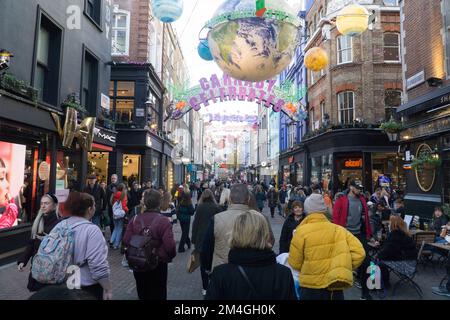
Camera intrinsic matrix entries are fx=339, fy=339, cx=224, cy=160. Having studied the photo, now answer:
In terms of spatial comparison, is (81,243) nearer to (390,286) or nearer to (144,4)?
(390,286)

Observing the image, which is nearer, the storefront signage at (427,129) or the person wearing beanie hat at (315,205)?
the person wearing beanie hat at (315,205)

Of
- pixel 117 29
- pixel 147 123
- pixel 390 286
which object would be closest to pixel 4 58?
pixel 390 286

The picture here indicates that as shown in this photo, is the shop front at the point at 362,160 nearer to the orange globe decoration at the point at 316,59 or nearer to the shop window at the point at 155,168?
the orange globe decoration at the point at 316,59

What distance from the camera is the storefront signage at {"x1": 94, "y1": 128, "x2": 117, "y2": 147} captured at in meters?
13.3

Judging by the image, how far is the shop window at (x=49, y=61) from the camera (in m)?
10.2

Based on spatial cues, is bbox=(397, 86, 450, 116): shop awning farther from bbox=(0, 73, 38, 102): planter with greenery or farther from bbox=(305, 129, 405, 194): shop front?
bbox=(0, 73, 38, 102): planter with greenery

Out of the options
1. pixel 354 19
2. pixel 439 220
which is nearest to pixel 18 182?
pixel 354 19

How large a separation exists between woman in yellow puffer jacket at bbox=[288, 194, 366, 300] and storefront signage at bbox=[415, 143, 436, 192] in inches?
384

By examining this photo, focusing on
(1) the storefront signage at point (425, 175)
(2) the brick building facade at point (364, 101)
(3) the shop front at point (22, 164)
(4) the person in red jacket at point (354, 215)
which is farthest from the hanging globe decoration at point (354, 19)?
(2) the brick building facade at point (364, 101)

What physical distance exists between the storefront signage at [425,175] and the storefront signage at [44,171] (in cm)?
1197

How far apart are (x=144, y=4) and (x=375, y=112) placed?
569 inches

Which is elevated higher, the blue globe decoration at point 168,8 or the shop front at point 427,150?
the blue globe decoration at point 168,8

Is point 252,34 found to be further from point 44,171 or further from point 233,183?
point 233,183

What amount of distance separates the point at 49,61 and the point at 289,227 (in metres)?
9.17
